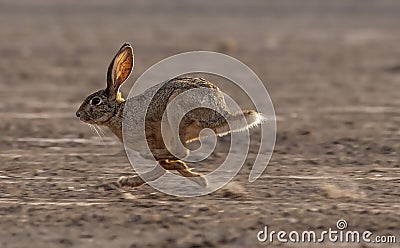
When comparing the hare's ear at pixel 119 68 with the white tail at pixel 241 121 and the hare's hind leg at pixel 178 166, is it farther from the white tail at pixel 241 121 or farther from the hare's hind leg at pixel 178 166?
the white tail at pixel 241 121

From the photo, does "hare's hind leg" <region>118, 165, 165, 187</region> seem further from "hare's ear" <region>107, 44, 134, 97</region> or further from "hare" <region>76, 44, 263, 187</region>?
"hare's ear" <region>107, 44, 134, 97</region>

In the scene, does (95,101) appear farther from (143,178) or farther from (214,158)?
(214,158)

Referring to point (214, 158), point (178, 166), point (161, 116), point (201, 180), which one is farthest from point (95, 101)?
point (214, 158)

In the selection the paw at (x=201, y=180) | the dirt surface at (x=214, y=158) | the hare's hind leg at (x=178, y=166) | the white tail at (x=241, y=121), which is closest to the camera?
the dirt surface at (x=214, y=158)

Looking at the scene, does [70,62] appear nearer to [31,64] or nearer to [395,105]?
[31,64]

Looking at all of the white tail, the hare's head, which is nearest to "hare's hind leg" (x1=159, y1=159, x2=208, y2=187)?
the white tail

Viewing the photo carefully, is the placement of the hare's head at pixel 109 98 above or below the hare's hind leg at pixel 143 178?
above

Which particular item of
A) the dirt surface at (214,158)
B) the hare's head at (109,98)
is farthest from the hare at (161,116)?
the dirt surface at (214,158)

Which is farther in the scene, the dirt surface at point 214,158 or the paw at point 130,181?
the paw at point 130,181
